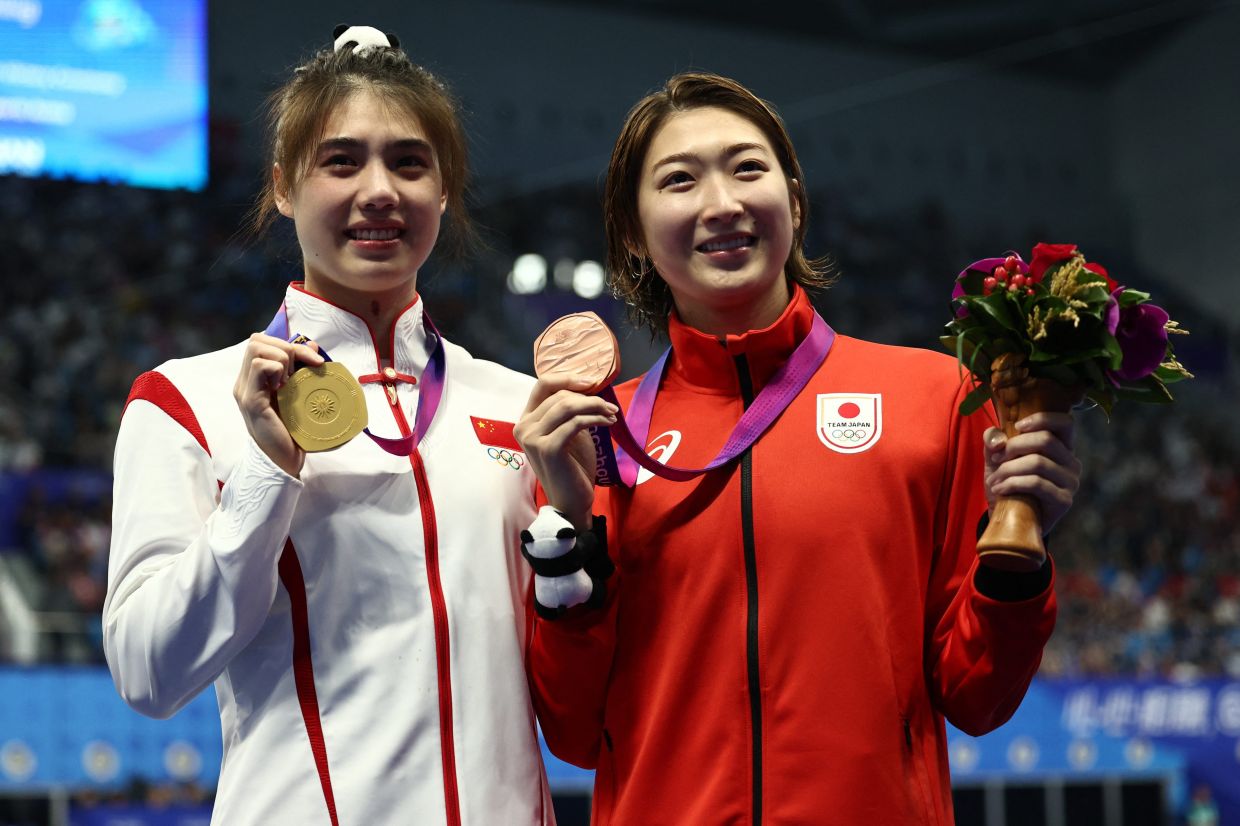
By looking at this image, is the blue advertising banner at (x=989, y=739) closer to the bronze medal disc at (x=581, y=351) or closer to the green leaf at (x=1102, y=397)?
the bronze medal disc at (x=581, y=351)

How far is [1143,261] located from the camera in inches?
798

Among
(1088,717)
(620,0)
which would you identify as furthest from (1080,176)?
(1088,717)

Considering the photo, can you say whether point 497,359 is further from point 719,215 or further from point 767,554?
point 767,554

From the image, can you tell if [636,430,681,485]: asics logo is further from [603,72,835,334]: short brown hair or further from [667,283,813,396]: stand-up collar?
[603,72,835,334]: short brown hair

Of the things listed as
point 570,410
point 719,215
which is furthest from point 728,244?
point 570,410

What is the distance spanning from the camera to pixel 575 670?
7.57 ft

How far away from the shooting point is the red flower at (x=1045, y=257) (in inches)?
82.4

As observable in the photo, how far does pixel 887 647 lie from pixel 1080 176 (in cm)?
2001

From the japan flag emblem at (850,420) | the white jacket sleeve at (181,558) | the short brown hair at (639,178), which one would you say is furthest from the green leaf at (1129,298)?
the white jacket sleeve at (181,558)

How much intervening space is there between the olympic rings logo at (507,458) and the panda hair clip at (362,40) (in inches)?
28.5

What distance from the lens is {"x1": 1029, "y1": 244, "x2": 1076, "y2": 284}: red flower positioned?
6.86ft

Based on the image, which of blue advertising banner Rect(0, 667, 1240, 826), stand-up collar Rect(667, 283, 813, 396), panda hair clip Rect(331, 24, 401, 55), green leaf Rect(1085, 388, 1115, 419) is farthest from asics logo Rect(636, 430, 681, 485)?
blue advertising banner Rect(0, 667, 1240, 826)

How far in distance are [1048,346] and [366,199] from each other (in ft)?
3.55

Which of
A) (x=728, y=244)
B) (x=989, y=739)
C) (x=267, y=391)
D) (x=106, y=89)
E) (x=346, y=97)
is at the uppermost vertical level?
(x=106, y=89)
